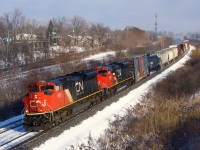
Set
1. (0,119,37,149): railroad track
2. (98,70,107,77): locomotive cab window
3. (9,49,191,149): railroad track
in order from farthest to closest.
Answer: (98,70,107,77): locomotive cab window < (0,119,37,149): railroad track < (9,49,191,149): railroad track

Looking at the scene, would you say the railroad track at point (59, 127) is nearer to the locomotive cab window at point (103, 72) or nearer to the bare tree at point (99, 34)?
the locomotive cab window at point (103, 72)

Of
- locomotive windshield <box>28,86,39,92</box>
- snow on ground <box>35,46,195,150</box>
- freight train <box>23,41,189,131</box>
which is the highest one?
locomotive windshield <box>28,86,39,92</box>

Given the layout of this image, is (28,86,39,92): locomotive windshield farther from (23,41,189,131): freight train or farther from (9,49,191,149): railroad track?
(9,49,191,149): railroad track

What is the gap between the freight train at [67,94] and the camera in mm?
16234

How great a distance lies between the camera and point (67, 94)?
1791 centimetres

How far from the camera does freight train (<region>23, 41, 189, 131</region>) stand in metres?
16.2

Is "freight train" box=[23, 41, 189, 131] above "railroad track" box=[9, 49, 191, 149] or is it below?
above

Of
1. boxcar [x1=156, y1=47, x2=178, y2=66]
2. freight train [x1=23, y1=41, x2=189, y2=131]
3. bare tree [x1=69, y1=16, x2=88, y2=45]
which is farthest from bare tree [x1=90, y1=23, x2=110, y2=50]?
freight train [x1=23, y1=41, x2=189, y2=131]

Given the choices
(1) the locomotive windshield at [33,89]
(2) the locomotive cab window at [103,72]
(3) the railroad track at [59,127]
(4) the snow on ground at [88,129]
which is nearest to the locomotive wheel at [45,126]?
(3) the railroad track at [59,127]

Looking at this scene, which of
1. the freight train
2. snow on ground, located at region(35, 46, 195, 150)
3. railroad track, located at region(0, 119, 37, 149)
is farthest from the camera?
the freight train

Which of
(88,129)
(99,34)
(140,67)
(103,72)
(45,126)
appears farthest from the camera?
(99,34)

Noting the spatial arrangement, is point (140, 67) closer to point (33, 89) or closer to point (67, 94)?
point (67, 94)

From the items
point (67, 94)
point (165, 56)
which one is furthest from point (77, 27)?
point (67, 94)

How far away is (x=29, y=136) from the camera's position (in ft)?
51.4
